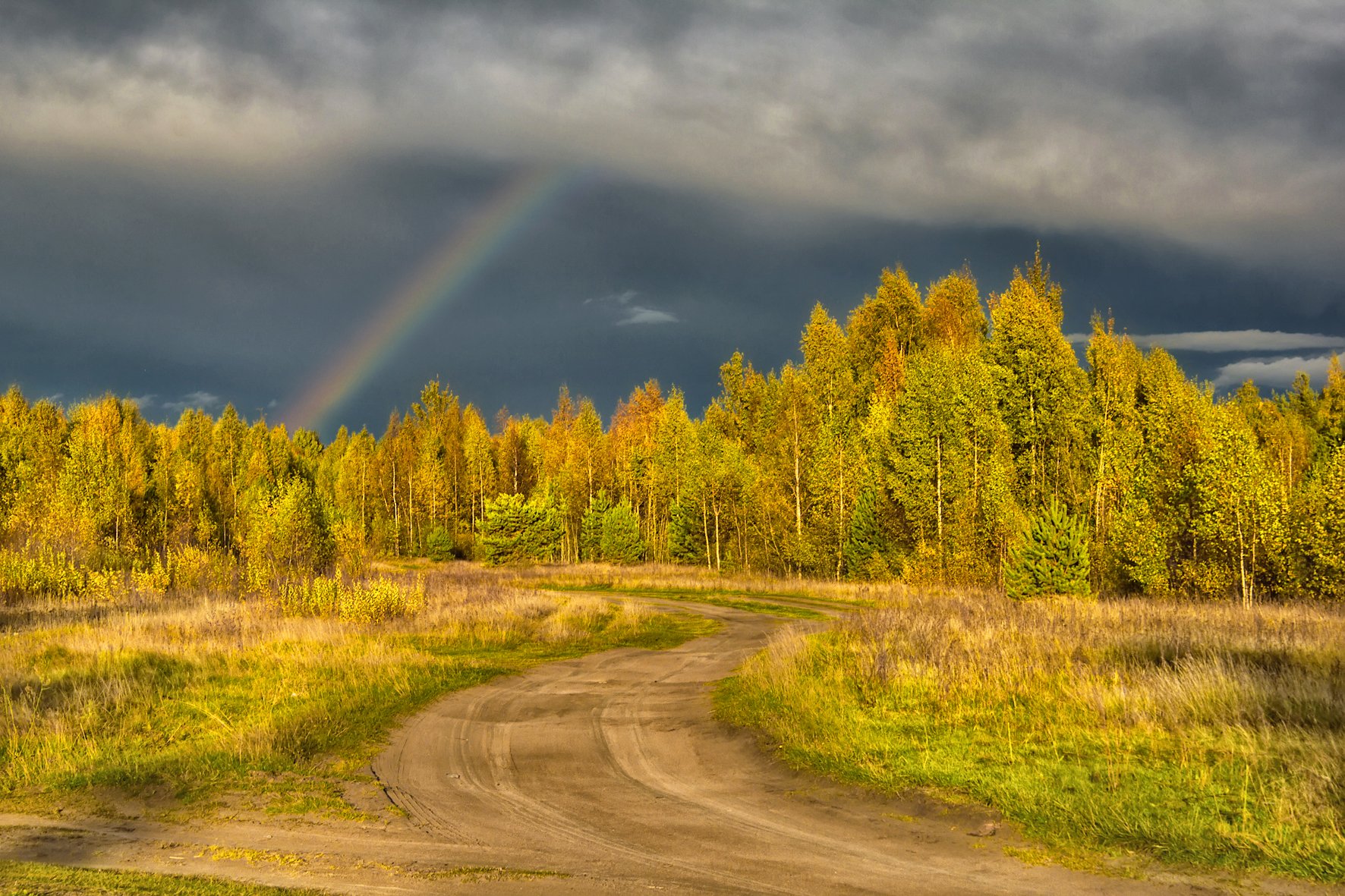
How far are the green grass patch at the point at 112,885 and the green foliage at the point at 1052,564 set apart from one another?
26.7 meters

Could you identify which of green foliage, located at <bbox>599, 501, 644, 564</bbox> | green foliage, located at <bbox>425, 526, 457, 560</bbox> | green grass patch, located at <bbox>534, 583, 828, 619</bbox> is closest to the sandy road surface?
green grass patch, located at <bbox>534, 583, 828, 619</bbox>

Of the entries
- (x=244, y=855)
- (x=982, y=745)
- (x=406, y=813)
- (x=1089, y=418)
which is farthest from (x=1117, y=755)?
(x=1089, y=418)

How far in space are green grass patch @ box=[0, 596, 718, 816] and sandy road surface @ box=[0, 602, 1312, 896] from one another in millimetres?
1018

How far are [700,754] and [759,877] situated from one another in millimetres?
4556

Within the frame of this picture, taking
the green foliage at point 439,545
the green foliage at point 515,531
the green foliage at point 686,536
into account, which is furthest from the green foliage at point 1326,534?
the green foliage at point 439,545

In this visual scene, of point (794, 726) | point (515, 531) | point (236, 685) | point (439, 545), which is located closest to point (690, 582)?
point (515, 531)

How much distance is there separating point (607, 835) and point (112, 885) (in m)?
4.26

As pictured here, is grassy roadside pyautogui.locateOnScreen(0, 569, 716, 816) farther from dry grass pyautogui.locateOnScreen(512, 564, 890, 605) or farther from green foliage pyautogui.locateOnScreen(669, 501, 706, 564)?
green foliage pyautogui.locateOnScreen(669, 501, 706, 564)

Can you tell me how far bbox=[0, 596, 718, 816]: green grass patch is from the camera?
10391 millimetres

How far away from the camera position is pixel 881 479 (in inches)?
1778

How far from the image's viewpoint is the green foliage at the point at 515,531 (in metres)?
64.1

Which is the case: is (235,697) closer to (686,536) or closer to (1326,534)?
(1326,534)

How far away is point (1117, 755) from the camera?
951cm

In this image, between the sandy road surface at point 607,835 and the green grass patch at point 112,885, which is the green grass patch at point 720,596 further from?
the green grass patch at point 112,885
